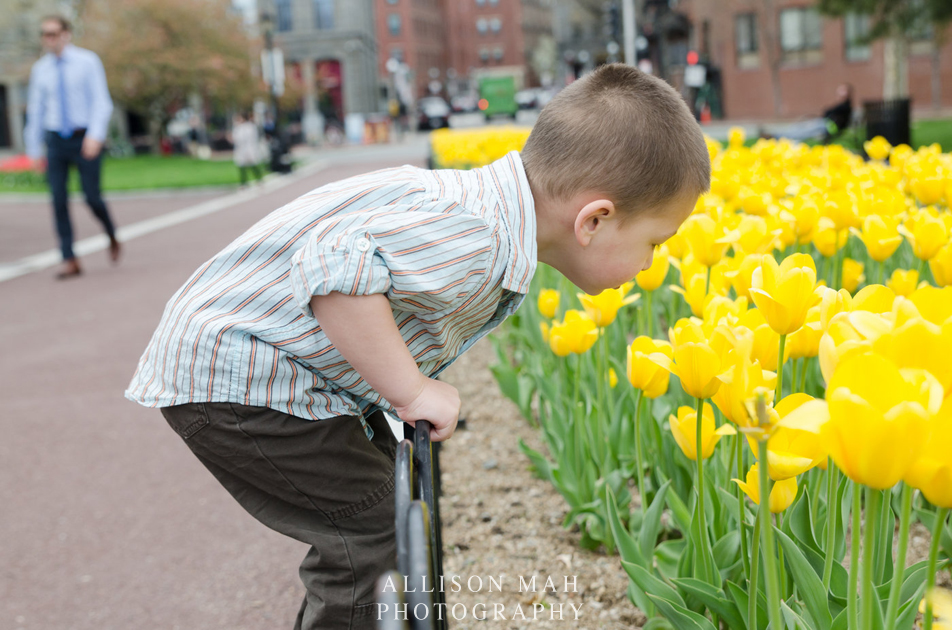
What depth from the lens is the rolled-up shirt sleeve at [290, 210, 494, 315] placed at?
138cm

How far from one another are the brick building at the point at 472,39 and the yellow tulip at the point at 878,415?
81.9 m

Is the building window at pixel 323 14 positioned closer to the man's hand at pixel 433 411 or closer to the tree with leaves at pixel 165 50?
the tree with leaves at pixel 165 50

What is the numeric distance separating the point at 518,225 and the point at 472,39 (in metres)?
97.8

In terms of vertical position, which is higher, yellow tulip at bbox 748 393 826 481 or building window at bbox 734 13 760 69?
building window at bbox 734 13 760 69

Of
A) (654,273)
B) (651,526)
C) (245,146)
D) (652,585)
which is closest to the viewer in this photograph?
(652,585)

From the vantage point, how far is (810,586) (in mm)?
1281

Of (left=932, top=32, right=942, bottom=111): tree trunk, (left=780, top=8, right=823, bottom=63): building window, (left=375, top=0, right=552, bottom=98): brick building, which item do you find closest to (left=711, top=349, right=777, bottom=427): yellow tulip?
(left=932, top=32, right=942, bottom=111): tree trunk

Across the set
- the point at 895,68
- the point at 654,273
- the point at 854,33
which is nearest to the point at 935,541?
the point at 654,273

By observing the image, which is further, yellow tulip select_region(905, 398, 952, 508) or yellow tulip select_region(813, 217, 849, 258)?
yellow tulip select_region(813, 217, 849, 258)

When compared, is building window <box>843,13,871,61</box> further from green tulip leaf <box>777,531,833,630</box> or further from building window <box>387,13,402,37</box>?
building window <box>387,13,402,37</box>

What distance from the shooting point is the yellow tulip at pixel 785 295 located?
134 centimetres

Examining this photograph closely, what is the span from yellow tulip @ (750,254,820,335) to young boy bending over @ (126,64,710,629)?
9.6 inches

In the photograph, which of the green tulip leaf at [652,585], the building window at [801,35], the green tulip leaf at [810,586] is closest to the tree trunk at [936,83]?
the building window at [801,35]

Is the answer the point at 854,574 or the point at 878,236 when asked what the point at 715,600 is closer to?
the point at 854,574
